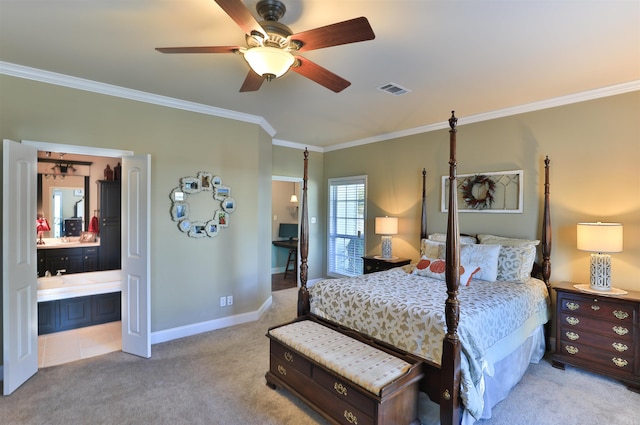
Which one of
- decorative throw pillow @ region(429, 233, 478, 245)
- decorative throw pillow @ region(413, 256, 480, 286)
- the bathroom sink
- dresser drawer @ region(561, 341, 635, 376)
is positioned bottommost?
dresser drawer @ region(561, 341, 635, 376)

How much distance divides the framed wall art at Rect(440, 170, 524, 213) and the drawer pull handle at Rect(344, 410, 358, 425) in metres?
3.02

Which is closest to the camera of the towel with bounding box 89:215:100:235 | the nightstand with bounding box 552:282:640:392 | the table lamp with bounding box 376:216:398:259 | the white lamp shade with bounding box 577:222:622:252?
the nightstand with bounding box 552:282:640:392

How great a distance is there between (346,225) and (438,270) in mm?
2721

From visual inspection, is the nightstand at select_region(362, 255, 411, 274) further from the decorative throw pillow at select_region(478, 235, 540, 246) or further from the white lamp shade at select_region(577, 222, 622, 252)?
the white lamp shade at select_region(577, 222, 622, 252)

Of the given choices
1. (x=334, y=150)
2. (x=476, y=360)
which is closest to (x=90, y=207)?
(x=334, y=150)

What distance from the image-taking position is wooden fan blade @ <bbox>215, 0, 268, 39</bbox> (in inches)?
57.9

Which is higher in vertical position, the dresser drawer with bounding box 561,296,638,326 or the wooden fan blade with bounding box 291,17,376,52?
the wooden fan blade with bounding box 291,17,376,52

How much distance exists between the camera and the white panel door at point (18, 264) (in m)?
2.53

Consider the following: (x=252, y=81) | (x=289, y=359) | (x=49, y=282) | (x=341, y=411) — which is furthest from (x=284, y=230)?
(x=341, y=411)

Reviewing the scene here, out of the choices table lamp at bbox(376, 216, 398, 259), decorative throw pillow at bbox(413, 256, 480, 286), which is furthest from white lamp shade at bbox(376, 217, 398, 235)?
decorative throw pillow at bbox(413, 256, 480, 286)

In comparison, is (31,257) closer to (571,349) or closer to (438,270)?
(438,270)

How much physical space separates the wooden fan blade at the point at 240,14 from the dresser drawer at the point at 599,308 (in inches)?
138

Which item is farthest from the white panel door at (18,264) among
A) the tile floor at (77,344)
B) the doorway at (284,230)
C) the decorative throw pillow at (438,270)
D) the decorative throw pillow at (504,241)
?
the decorative throw pillow at (504,241)

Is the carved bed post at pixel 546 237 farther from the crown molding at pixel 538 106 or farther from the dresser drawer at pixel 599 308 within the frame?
the crown molding at pixel 538 106
